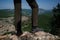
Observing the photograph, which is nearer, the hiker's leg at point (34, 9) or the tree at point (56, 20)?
the hiker's leg at point (34, 9)

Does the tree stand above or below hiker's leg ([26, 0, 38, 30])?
below

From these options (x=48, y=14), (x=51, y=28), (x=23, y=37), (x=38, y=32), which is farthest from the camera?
(x=48, y=14)

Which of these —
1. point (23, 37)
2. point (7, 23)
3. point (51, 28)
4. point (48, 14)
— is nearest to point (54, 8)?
point (48, 14)

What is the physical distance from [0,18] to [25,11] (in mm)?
812

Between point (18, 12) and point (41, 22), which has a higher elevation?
point (18, 12)

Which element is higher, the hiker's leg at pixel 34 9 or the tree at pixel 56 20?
the hiker's leg at pixel 34 9

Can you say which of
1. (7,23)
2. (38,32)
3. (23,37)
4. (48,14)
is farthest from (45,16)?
(23,37)

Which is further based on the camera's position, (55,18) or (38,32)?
(55,18)

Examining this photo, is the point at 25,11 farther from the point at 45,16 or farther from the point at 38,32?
the point at 38,32

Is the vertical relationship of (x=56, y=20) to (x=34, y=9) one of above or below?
below

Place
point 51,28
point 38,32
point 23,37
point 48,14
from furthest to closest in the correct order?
point 48,14 → point 51,28 → point 38,32 → point 23,37

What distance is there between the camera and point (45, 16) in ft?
18.7

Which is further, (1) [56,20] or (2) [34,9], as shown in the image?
(1) [56,20]

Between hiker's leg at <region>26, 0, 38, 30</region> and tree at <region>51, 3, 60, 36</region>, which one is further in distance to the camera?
tree at <region>51, 3, 60, 36</region>
